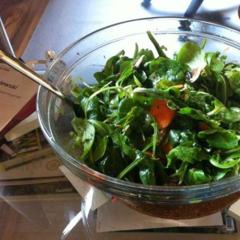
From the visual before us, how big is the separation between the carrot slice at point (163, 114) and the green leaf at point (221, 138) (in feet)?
0.14

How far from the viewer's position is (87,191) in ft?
1.88

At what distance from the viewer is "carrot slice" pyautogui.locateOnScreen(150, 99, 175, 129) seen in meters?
0.49

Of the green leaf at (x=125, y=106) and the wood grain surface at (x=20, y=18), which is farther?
the wood grain surface at (x=20, y=18)

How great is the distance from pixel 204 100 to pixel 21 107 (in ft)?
0.95

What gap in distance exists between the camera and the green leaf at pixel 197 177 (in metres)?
0.44

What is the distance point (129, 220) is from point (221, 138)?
17 centimetres

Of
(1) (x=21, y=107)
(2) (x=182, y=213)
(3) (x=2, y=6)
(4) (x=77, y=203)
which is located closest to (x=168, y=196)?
(2) (x=182, y=213)

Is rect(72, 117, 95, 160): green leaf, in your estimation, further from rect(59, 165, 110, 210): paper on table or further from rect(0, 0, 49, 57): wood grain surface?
rect(0, 0, 49, 57): wood grain surface

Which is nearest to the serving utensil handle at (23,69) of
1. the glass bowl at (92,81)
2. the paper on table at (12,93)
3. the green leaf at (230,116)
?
the glass bowl at (92,81)

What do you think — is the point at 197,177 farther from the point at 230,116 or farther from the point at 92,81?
the point at 92,81

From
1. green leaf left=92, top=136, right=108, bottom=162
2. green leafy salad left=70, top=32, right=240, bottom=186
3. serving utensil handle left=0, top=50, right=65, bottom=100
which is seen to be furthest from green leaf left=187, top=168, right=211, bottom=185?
serving utensil handle left=0, top=50, right=65, bottom=100

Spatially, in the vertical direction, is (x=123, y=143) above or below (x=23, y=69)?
below

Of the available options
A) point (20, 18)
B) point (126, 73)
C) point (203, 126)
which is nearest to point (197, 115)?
point (203, 126)

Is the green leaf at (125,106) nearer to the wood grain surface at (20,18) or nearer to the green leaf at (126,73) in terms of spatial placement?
the green leaf at (126,73)
